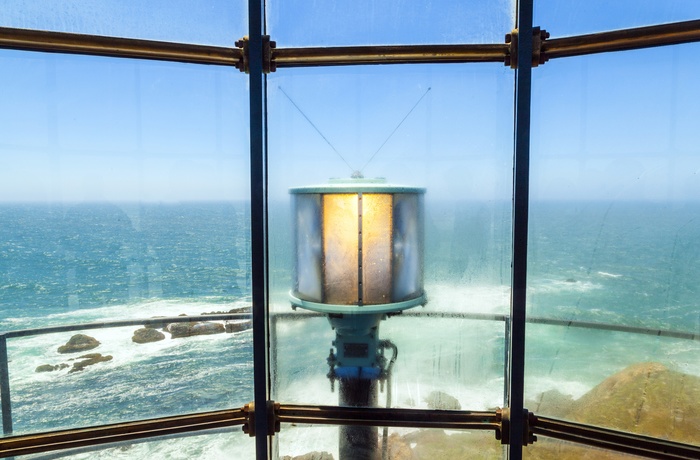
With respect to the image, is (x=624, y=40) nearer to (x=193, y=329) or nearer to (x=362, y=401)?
(x=362, y=401)

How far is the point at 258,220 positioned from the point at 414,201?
0.74 meters

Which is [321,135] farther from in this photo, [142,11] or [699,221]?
[699,221]

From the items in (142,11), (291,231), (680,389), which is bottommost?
(680,389)

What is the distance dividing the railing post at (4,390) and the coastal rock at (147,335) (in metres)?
13.3

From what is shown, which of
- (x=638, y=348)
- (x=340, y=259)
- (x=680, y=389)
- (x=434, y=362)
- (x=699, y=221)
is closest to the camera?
(x=699, y=221)

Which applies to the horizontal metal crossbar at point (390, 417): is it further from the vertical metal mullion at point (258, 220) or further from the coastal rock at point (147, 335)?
the coastal rock at point (147, 335)

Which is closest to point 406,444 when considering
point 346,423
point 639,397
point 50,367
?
point 346,423

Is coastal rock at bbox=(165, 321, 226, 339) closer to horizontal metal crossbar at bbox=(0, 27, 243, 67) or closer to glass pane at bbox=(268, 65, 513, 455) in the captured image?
glass pane at bbox=(268, 65, 513, 455)

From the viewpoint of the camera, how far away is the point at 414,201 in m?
1.99

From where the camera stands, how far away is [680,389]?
4.13 meters

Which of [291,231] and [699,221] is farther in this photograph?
[291,231]

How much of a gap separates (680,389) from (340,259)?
4157 millimetres

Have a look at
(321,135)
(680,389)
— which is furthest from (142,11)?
(680,389)

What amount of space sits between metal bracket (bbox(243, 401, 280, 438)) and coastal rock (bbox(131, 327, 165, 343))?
14.2 m
